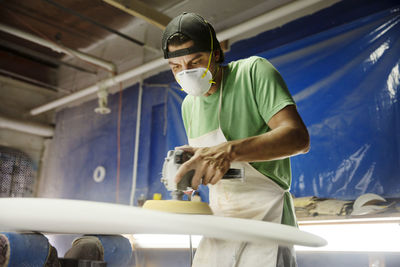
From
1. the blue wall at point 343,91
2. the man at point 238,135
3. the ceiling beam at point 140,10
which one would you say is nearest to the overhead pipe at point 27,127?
the blue wall at point 343,91

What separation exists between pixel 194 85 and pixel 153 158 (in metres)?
Answer: 3.50

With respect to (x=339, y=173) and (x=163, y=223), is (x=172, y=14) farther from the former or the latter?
(x=163, y=223)

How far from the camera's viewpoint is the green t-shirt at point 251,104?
115 cm

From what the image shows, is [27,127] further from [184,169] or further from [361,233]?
[184,169]

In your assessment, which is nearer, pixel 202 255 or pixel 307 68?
pixel 202 255

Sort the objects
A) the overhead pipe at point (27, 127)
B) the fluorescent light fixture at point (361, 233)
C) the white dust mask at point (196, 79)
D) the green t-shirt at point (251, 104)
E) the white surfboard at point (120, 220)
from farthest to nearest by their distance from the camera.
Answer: the overhead pipe at point (27, 127), the fluorescent light fixture at point (361, 233), the white dust mask at point (196, 79), the green t-shirt at point (251, 104), the white surfboard at point (120, 220)

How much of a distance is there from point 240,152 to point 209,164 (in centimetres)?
10

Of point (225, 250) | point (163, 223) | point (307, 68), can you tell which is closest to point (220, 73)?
point (225, 250)

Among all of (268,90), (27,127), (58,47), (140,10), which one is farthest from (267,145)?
(27,127)

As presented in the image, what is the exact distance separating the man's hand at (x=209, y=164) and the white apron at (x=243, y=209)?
0.49 ft

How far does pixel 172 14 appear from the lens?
4570 millimetres

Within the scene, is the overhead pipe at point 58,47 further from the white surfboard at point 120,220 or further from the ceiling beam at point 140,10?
the white surfboard at point 120,220

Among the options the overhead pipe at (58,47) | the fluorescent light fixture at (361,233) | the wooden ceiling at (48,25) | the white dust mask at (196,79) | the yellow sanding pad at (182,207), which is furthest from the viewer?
the wooden ceiling at (48,25)

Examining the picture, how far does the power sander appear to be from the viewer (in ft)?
3.45
